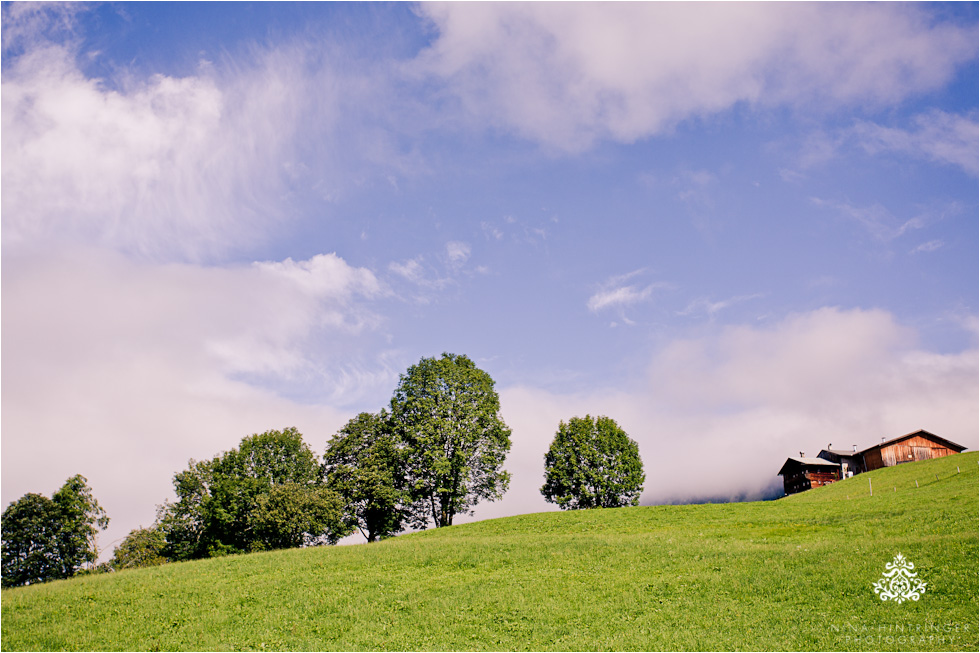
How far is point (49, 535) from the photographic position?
6825 centimetres

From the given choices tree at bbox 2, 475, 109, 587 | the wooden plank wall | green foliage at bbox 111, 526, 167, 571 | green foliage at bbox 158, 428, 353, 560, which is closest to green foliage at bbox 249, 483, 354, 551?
green foliage at bbox 158, 428, 353, 560

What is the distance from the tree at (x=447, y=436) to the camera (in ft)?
209

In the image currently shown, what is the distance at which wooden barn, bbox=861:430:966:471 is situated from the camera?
93831mm

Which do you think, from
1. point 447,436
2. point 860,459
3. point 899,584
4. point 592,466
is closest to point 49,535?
point 447,436

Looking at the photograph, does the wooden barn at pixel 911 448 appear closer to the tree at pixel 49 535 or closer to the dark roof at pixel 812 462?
the dark roof at pixel 812 462

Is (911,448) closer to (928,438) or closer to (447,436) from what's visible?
(928,438)

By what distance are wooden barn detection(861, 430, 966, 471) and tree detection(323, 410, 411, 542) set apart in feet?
248

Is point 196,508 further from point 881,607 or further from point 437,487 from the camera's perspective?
point 881,607

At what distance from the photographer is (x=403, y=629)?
2589cm

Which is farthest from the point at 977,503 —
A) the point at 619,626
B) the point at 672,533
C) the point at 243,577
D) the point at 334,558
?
the point at 243,577

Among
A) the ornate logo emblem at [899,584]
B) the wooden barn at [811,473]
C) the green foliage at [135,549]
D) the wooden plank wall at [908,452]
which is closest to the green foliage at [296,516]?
the green foliage at [135,549]

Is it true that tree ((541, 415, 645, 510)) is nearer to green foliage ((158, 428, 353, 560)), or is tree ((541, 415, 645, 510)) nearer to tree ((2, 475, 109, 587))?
green foliage ((158, 428, 353, 560))

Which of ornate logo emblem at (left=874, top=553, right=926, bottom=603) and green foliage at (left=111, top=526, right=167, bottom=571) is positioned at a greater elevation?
ornate logo emblem at (left=874, top=553, right=926, bottom=603)

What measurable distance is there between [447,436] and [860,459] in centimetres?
7509
